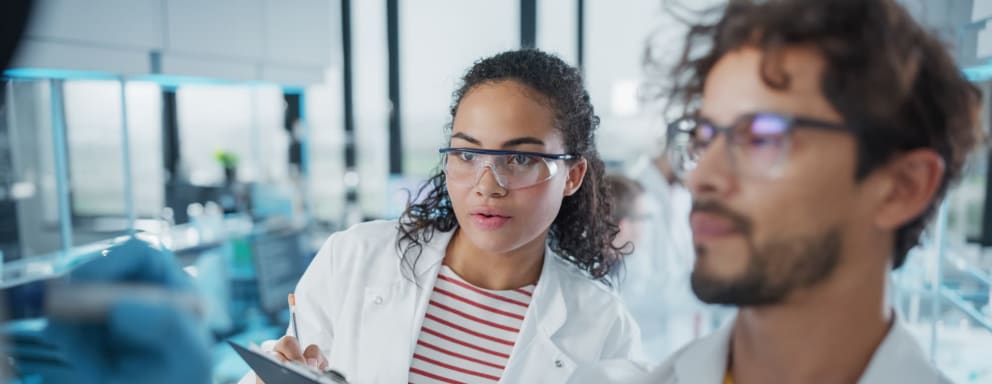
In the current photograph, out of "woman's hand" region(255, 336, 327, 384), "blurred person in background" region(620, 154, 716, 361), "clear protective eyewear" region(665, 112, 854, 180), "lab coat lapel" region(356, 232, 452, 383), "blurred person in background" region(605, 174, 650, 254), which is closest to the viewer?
"clear protective eyewear" region(665, 112, 854, 180)

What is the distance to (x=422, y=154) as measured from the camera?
16.6 feet

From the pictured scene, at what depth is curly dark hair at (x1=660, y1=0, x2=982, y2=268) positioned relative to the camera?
613 millimetres

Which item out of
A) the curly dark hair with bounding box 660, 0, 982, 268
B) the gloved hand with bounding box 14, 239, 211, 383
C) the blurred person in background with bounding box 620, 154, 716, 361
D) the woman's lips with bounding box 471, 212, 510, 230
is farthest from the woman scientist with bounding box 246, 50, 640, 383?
the blurred person in background with bounding box 620, 154, 716, 361

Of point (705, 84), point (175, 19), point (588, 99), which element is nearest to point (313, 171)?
point (175, 19)

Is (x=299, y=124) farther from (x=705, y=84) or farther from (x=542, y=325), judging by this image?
(x=705, y=84)

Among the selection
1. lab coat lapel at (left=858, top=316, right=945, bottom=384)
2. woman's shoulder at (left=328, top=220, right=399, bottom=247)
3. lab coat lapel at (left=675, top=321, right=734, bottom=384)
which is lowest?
lab coat lapel at (left=675, top=321, right=734, bottom=384)

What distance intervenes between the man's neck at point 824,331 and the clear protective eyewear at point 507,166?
480 mm

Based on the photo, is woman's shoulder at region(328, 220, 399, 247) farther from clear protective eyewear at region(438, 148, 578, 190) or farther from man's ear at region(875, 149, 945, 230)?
man's ear at region(875, 149, 945, 230)

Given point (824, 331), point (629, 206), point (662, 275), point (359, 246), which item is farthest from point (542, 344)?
point (662, 275)

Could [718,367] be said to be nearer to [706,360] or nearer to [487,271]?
[706,360]

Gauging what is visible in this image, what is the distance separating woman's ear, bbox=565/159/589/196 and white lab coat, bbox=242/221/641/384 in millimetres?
147

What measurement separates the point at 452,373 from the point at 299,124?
3942 millimetres

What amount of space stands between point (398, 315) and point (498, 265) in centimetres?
21

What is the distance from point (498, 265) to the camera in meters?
1.27
